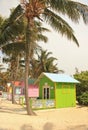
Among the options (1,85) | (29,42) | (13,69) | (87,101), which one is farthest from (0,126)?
(1,85)

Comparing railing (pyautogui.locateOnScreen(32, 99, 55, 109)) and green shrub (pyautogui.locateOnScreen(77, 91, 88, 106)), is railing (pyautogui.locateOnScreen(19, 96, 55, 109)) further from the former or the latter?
green shrub (pyautogui.locateOnScreen(77, 91, 88, 106))

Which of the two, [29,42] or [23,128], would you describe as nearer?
[23,128]

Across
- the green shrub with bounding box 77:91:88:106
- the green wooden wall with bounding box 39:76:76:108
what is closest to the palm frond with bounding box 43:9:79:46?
the green wooden wall with bounding box 39:76:76:108

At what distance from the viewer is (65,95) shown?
27.7 metres

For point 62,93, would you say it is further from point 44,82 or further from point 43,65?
point 43,65

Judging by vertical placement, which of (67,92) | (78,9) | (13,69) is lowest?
(67,92)

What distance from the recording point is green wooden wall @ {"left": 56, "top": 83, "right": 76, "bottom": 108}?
26947 millimetres

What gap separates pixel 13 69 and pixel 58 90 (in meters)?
8.46

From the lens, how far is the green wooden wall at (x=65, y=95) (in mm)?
26947

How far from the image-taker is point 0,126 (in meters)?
13.6

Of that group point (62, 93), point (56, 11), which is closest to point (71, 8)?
point (56, 11)

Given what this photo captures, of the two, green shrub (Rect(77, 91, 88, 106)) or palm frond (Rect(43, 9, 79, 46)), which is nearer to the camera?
palm frond (Rect(43, 9, 79, 46))

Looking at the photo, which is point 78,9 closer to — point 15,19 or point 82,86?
point 15,19

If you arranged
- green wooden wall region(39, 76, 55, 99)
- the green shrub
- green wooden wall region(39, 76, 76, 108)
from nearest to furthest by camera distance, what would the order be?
1. green wooden wall region(39, 76, 76, 108)
2. green wooden wall region(39, 76, 55, 99)
3. the green shrub
